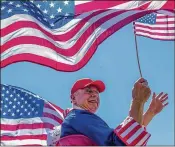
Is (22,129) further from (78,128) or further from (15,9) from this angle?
(78,128)

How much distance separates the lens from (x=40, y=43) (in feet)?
18.9

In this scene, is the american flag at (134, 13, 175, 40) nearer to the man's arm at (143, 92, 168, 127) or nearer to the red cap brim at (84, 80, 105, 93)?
the red cap brim at (84, 80, 105, 93)

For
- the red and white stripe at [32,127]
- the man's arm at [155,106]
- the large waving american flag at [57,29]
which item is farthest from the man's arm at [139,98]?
the red and white stripe at [32,127]

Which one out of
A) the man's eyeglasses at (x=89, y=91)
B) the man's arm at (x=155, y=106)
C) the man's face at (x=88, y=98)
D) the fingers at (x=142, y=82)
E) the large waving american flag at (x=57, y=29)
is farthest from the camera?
the large waving american flag at (x=57, y=29)

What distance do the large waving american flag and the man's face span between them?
1.10 meters

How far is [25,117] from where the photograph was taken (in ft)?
30.5

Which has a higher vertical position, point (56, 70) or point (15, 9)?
point (15, 9)

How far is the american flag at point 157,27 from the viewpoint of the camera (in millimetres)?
7547

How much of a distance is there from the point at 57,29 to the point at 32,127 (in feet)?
13.0

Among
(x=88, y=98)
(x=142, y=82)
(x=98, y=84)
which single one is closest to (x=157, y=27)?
(x=98, y=84)

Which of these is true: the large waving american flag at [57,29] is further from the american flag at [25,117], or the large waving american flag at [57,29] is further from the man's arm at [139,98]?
the american flag at [25,117]

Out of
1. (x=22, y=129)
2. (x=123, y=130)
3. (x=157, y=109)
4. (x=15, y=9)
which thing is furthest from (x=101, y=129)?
(x=22, y=129)

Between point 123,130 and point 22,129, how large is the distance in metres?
5.87

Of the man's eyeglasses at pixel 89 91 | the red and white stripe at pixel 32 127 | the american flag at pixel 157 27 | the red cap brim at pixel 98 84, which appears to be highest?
the american flag at pixel 157 27
